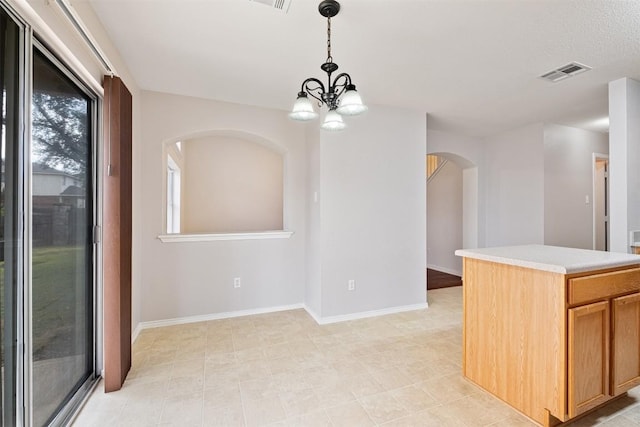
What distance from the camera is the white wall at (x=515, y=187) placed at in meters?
4.31

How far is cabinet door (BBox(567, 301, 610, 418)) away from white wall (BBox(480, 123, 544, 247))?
292 cm

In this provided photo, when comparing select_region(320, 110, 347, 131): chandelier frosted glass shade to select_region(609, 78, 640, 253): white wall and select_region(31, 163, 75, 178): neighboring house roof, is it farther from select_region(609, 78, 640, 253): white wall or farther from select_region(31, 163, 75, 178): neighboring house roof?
select_region(609, 78, 640, 253): white wall

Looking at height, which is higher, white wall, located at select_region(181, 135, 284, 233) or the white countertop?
white wall, located at select_region(181, 135, 284, 233)

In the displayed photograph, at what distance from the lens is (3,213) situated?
48.1 inches

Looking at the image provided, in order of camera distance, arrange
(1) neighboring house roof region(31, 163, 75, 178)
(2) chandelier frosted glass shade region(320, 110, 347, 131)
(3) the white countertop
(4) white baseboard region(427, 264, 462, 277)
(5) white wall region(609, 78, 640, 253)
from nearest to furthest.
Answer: (1) neighboring house roof region(31, 163, 75, 178), (3) the white countertop, (2) chandelier frosted glass shade region(320, 110, 347, 131), (5) white wall region(609, 78, 640, 253), (4) white baseboard region(427, 264, 462, 277)

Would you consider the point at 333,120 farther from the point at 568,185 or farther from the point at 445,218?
the point at 445,218

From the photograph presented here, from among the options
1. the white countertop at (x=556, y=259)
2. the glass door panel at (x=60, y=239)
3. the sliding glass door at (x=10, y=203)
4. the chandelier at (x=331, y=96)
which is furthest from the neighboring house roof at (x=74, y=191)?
the white countertop at (x=556, y=259)

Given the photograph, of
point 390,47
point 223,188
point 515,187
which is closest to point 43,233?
point 390,47

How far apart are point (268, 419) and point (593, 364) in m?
1.95

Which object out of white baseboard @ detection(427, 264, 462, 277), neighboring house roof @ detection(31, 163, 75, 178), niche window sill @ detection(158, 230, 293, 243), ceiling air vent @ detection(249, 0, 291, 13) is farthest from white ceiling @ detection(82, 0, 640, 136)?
white baseboard @ detection(427, 264, 462, 277)

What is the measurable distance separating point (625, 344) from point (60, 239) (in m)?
3.54

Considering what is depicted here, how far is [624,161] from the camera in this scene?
9.35ft

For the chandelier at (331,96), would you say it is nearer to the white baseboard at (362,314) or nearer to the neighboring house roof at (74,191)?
the neighboring house roof at (74,191)

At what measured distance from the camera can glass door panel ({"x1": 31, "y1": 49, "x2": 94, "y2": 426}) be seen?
1.50 meters
